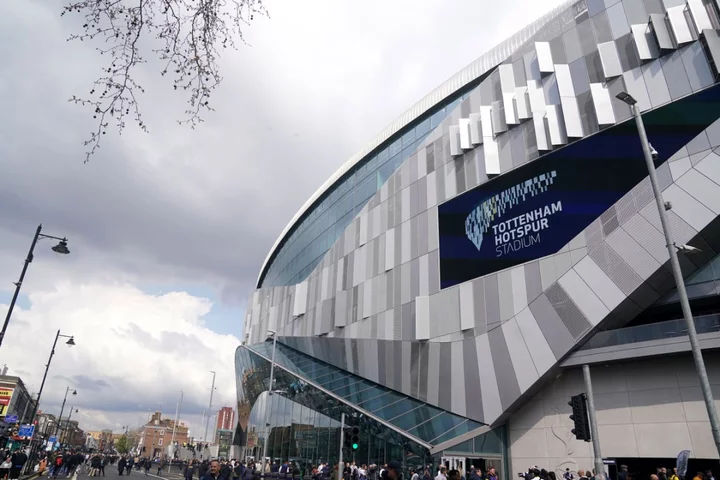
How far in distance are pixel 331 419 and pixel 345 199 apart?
19568 millimetres

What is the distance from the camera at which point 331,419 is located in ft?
104

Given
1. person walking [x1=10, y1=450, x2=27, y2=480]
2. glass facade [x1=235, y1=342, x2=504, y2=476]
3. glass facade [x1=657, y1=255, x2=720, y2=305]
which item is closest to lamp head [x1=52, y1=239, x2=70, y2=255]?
person walking [x1=10, y1=450, x2=27, y2=480]

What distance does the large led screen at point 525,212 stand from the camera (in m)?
21.5

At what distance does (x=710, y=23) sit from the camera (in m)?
19.9

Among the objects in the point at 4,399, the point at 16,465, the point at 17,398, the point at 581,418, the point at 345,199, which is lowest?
the point at 16,465

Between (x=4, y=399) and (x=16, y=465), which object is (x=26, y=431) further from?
(x=16, y=465)

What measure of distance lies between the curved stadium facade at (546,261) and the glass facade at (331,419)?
6.7 inches

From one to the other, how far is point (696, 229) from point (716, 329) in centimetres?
386

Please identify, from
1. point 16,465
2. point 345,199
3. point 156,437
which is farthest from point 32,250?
point 156,437

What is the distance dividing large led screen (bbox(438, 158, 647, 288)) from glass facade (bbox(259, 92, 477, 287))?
8.58 m

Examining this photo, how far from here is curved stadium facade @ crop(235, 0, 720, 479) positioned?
19062mm

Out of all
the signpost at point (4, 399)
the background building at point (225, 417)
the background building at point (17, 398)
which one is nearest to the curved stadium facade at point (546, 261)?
the signpost at point (4, 399)

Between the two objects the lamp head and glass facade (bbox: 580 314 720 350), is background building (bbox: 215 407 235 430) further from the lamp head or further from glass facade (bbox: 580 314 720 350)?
glass facade (bbox: 580 314 720 350)

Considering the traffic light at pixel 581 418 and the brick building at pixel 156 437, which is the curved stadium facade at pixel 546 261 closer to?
the traffic light at pixel 581 418
